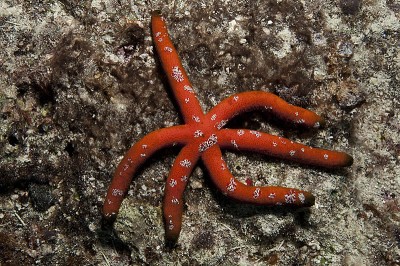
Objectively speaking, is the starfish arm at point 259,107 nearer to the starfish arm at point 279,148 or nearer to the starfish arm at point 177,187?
the starfish arm at point 279,148

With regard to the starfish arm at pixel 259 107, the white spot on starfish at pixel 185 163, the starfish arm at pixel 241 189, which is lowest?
the starfish arm at pixel 241 189

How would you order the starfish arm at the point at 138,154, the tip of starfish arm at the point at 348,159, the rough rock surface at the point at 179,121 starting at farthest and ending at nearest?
the rough rock surface at the point at 179,121 < the tip of starfish arm at the point at 348,159 < the starfish arm at the point at 138,154

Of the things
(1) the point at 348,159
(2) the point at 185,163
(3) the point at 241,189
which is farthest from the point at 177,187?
(1) the point at 348,159

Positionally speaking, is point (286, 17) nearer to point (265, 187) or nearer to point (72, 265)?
point (265, 187)

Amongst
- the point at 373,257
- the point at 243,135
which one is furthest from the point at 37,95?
the point at 373,257

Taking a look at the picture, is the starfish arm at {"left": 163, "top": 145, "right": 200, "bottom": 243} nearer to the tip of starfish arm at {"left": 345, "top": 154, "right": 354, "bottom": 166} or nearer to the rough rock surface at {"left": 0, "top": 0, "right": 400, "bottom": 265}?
the rough rock surface at {"left": 0, "top": 0, "right": 400, "bottom": 265}

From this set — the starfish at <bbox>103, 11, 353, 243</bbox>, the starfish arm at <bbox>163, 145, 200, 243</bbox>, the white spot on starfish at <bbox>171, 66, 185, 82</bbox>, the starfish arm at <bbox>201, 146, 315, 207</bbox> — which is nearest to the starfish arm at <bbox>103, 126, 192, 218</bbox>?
the starfish at <bbox>103, 11, 353, 243</bbox>

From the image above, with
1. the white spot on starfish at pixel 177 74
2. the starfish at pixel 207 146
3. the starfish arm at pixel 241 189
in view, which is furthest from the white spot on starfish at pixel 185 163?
the white spot on starfish at pixel 177 74
